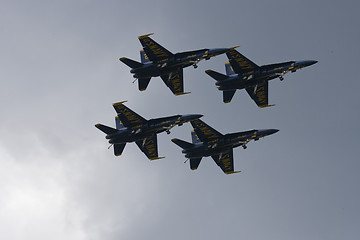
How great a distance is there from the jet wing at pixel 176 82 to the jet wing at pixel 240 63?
927cm

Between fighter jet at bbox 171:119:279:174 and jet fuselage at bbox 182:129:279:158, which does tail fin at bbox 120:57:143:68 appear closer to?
fighter jet at bbox 171:119:279:174

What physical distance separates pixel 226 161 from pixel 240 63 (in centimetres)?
1869

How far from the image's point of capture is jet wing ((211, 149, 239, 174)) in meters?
171

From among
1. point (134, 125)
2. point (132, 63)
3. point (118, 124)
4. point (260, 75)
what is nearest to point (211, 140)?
point (134, 125)

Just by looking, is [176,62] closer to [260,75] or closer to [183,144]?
[183,144]

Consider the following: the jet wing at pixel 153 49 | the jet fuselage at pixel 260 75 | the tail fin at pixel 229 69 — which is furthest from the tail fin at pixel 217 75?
the jet wing at pixel 153 49

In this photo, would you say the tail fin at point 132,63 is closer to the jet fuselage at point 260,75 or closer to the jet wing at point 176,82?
the jet wing at point 176,82

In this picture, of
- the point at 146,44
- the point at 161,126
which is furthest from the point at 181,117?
the point at 146,44

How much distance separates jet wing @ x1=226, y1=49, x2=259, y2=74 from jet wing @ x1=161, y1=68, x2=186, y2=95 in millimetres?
9265

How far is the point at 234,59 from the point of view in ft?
541

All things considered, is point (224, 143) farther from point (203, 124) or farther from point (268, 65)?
point (268, 65)

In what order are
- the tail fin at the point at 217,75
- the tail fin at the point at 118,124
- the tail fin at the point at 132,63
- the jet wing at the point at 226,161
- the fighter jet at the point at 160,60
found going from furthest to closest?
1. the jet wing at the point at 226,161
2. the tail fin at the point at 217,75
3. the tail fin at the point at 118,124
4. the tail fin at the point at 132,63
5. the fighter jet at the point at 160,60

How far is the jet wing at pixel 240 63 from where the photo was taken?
6481 inches

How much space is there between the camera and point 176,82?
549 feet
